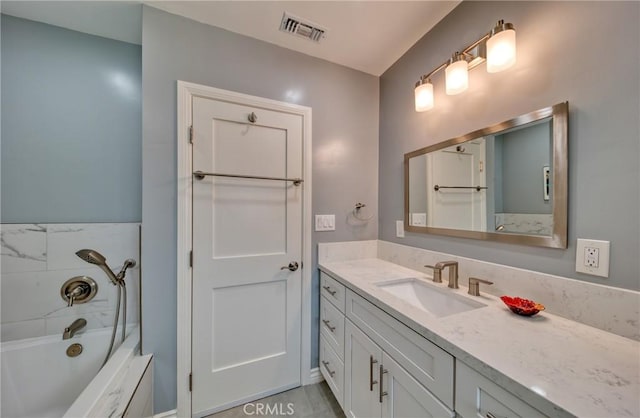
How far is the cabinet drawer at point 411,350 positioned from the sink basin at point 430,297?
8.8 inches

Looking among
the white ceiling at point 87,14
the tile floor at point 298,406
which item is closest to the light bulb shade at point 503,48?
the white ceiling at point 87,14

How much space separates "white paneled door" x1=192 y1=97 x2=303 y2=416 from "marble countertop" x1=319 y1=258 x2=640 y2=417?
860mm

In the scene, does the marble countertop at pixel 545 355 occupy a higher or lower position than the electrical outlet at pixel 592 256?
lower

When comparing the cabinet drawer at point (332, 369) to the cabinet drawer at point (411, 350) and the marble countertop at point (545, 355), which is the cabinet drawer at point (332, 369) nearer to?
the cabinet drawer at point (411, 350)

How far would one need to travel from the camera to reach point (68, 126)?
1.46 metres

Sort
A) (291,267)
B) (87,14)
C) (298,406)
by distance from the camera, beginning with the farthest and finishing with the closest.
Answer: (291,267) < (298,406) < (87,14)

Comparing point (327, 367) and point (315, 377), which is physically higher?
point (327, 367)

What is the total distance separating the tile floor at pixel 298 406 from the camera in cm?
140

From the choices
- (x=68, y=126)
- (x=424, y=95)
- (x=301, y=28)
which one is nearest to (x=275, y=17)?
(x=301, y=28)

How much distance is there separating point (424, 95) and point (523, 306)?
3.97ft

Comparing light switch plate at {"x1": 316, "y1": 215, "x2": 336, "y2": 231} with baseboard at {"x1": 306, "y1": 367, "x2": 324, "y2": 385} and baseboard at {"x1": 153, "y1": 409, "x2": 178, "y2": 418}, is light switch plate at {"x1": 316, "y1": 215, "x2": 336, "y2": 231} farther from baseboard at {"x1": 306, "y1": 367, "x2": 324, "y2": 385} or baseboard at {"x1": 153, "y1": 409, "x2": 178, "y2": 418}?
baseboard at {"x1": 153, "y1": 409, "x2": 178, "y2": 418}

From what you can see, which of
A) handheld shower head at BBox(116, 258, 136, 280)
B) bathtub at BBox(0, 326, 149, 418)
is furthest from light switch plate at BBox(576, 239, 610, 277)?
handheld shower head at BBox(116, 258, 136, 280)

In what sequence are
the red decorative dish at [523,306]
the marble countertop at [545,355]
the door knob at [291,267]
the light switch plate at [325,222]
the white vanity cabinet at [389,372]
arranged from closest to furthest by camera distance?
1. the marble countertop at [545,355]
2. the white vanity cabinet at [389,372]
3. the red decorative dish at [523,306]
4. the door knob at [291,267]
5. the light switch plate at [325,222]

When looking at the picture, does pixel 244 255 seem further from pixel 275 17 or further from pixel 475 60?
pixel 475 60
